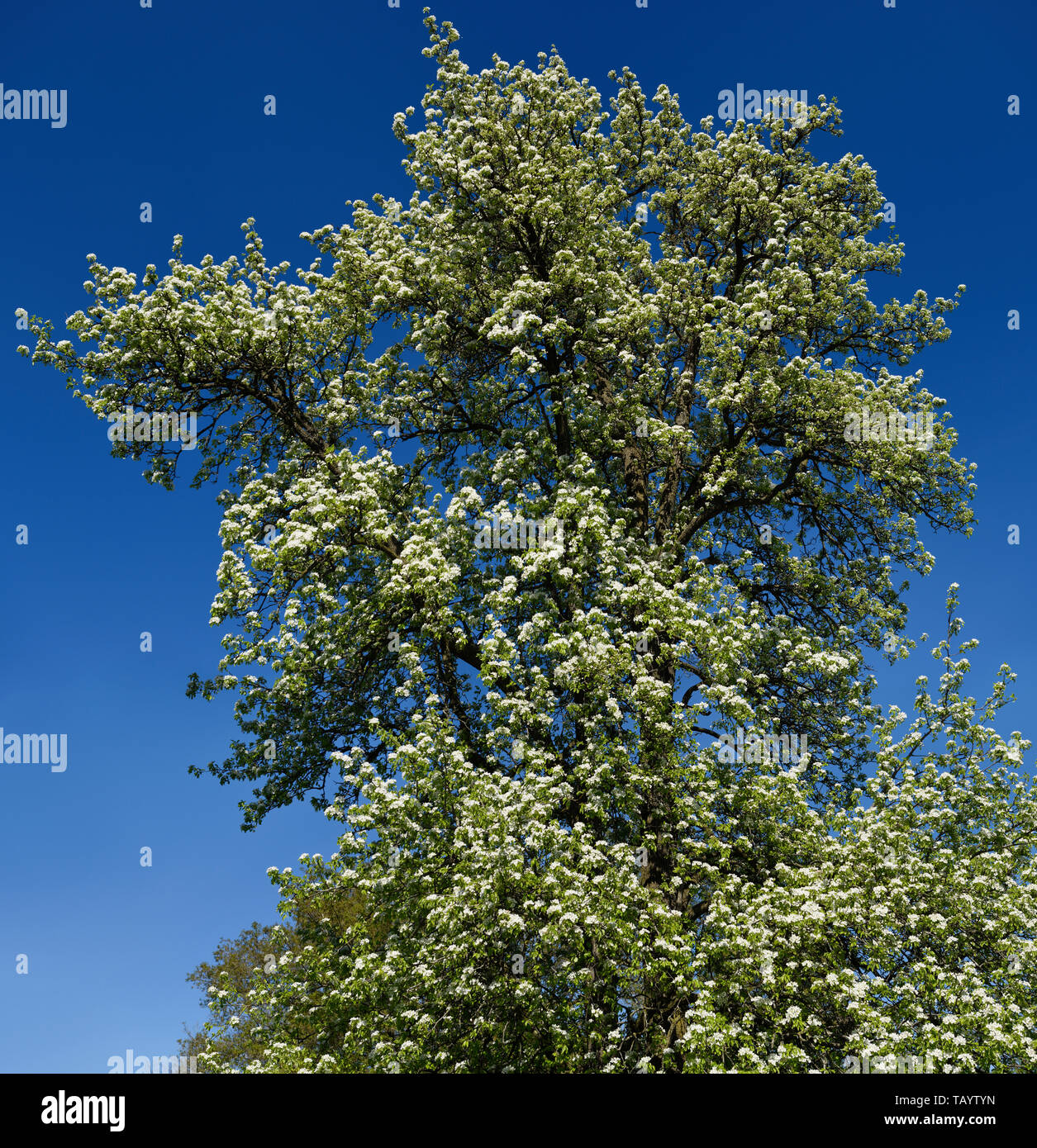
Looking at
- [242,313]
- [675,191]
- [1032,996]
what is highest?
[675,191]

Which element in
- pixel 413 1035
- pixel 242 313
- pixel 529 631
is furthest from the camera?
pixel 242 313

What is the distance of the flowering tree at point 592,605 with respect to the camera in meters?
11.8

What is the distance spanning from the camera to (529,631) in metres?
14.4

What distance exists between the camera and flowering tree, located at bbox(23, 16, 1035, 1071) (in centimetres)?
1182

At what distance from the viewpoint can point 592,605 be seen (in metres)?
17.1

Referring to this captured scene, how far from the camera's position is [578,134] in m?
21.3

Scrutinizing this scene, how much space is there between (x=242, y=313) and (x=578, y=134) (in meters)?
9.38

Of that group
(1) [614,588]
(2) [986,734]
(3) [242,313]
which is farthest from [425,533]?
(2) [986,734]

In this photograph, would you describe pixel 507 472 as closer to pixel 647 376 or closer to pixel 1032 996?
pixel 647 376

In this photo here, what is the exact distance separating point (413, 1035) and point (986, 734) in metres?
10.1

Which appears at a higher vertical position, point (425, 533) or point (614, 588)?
point (425, 533)

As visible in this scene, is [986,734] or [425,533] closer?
[986,734]
